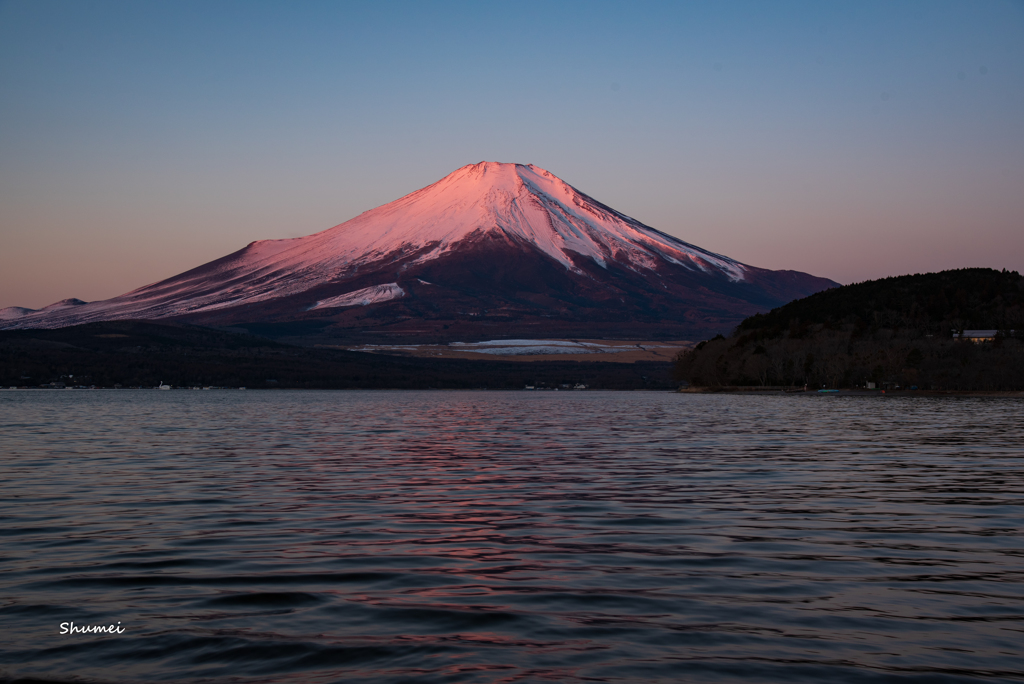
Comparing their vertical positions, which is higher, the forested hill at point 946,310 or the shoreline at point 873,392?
the forested hill at point 946,310

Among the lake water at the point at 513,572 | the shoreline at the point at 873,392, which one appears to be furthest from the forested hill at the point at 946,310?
the lake water at the point at 513,572

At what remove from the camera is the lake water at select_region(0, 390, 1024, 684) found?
10234 millimetres

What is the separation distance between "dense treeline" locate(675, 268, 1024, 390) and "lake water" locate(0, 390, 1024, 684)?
119 m

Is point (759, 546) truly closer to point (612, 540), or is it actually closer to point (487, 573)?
point (612, 540)

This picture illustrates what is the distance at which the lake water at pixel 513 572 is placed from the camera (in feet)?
33.6

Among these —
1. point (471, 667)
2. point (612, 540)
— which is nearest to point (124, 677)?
point (471, 667)

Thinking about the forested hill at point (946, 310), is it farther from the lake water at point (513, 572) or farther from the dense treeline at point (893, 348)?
the lake water at point (513, 572)

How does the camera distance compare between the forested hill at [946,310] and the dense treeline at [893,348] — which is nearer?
the dense treeline at [893,348]

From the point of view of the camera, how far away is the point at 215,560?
1550cm

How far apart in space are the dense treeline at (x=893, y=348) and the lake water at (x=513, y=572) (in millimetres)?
119472

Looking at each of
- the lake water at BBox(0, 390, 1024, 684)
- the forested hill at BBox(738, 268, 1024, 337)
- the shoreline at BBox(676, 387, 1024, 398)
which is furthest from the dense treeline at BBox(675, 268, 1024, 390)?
the lake water at BBox(0, 390, 1024, 684)

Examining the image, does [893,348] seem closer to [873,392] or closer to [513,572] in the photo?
[873,392]

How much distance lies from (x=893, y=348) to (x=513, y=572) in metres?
151

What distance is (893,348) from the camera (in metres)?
154
